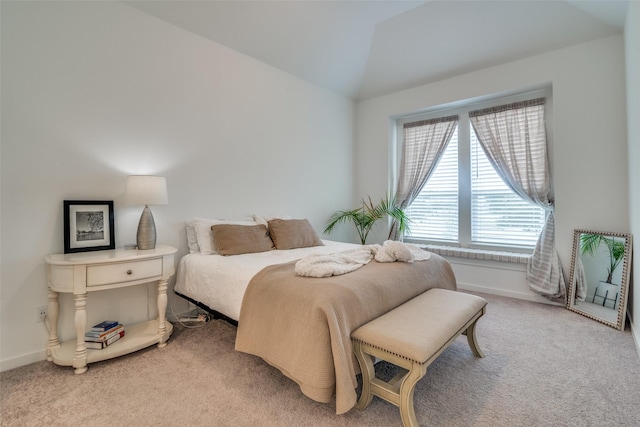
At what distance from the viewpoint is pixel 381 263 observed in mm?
2328

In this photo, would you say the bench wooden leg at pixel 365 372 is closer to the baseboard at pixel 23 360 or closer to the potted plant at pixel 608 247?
the baseboard at pixel 23 360

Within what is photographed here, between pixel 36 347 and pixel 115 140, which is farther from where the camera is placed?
pixel 115 140

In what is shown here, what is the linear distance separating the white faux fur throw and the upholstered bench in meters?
0.42

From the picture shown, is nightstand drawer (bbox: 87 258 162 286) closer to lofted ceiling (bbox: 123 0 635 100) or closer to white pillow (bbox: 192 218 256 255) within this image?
white pillow (bbox: 192 218 256 255)

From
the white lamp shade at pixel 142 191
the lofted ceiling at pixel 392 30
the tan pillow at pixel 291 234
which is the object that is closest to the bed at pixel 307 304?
the tan pillow at pixel 291 234

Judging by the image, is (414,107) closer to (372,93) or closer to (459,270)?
(372,93)

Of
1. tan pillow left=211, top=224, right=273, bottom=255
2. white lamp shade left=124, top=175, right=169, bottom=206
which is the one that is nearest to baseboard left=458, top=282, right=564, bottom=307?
tan pillow left=211, top=224, right=273, bottom=255

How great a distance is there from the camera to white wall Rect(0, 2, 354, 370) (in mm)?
2135

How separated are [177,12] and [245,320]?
9.40 ft

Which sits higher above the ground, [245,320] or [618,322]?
[245,320]

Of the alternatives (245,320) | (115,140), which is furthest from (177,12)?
(245,320)

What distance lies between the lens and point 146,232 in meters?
2.47

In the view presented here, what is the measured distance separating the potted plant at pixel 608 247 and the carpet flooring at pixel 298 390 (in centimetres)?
78

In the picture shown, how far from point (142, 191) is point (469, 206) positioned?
3.95 m
